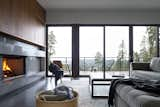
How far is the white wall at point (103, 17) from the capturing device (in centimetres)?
830

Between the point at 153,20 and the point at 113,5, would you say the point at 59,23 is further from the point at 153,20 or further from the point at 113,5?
the point at 153,20

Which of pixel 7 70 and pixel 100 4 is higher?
pixel 100 4

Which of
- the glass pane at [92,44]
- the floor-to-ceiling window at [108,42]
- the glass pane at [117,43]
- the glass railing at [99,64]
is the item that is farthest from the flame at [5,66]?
the glass pane at [117,43]

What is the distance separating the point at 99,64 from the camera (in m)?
9.10

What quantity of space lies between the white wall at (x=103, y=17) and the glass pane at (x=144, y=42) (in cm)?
33

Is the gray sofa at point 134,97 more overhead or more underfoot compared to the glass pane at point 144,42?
more underfoot

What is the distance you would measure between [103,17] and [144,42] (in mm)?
1890

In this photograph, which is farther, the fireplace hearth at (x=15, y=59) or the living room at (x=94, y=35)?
the living room at (x=94, y=35)

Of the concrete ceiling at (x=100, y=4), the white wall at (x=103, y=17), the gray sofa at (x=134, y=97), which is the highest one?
the concrete ceiling at (x=100, y=4)

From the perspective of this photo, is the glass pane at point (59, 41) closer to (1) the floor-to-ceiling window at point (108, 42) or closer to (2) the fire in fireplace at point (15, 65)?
(1) the floor-to-ceiling window at point (108, 42)

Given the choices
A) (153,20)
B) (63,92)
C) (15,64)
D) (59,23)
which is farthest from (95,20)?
(63,92)

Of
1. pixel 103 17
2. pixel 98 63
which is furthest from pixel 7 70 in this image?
pixel 98 63

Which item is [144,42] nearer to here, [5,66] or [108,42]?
[108,42]

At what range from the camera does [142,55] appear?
28.0ft
